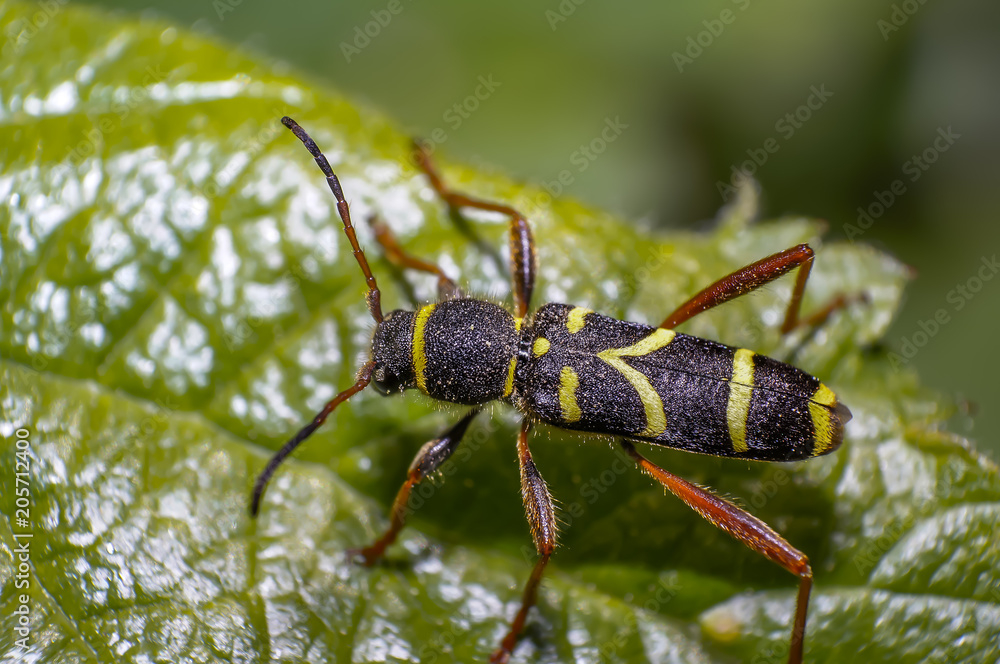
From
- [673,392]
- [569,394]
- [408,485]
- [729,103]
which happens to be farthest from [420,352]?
[729,103]

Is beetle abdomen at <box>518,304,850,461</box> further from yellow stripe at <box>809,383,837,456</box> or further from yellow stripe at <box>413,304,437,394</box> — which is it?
yellow stripe at <box>413,304,437,394</box>

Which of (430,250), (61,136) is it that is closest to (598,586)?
(430,250)

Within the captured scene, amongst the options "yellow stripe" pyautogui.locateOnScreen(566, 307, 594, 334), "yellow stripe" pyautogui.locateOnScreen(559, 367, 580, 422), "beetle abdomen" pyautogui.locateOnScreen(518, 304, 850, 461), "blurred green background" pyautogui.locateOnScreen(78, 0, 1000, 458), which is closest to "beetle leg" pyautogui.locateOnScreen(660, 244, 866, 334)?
"beetle abdomen" pyautogui.locateOnScreen(518, 304, 850, 461)

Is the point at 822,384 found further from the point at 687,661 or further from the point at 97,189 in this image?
the point at 97,189

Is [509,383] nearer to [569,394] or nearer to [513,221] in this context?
[569,394]

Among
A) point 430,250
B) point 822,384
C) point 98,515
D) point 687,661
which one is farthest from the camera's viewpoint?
point 430,250

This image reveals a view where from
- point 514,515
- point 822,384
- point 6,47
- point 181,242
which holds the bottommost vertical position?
point 514,515

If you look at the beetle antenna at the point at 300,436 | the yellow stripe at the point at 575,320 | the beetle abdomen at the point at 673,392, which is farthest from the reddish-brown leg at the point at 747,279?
the beetle antenna at the point at 300,436
